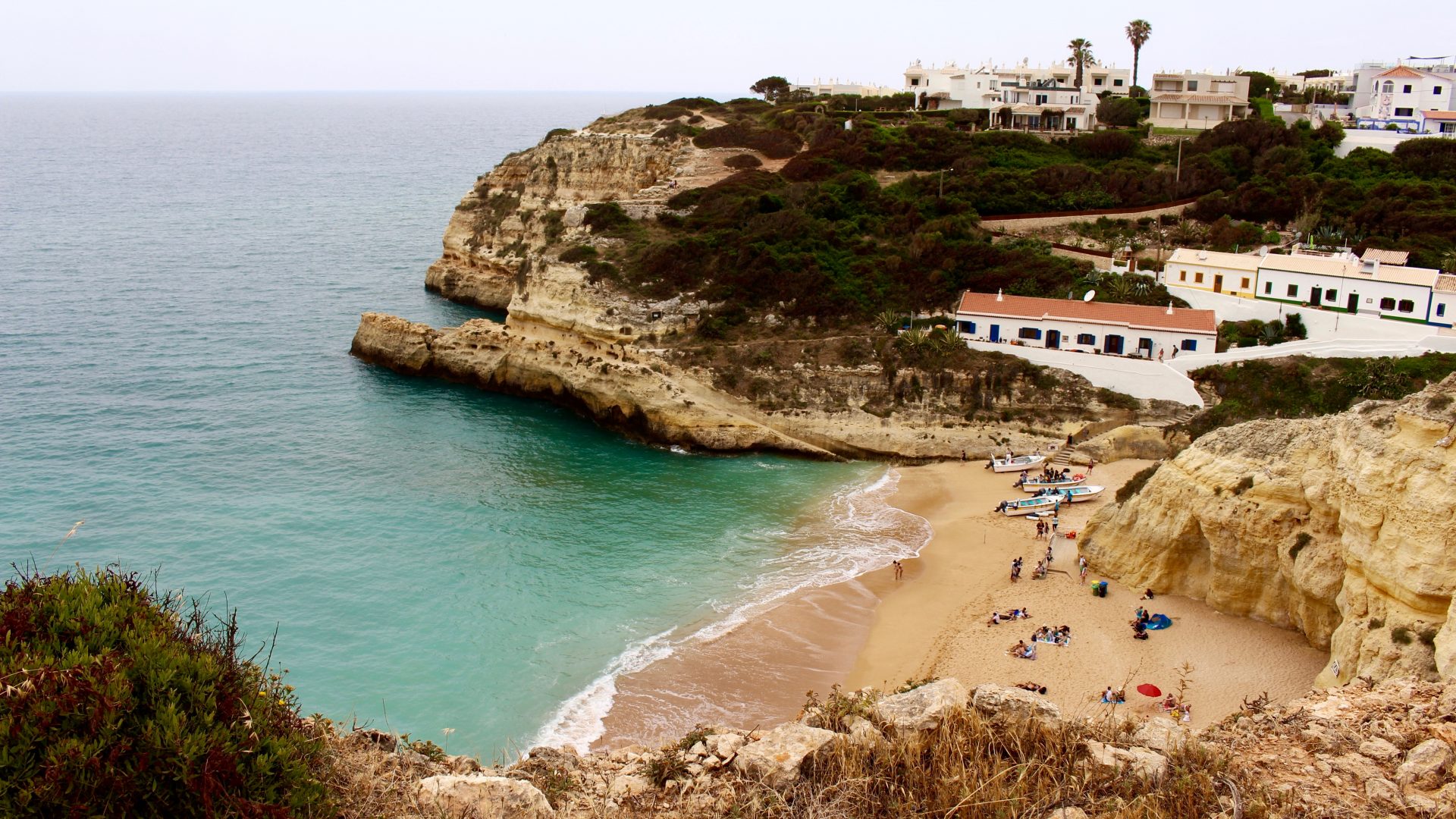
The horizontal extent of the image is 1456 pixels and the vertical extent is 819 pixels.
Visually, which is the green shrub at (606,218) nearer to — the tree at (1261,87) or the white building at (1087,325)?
the white building at (1087,325)

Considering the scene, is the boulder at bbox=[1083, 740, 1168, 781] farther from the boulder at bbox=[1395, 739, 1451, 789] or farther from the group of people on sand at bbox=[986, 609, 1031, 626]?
the group of people on sand at bbox=[986, 609, 1031, 626]

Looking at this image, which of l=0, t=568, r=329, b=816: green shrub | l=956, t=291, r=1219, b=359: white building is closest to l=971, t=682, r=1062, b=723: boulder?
l=0, t=568, r=329, b=816: green shrub

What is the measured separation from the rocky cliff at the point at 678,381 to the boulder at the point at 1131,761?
2750 centimetres

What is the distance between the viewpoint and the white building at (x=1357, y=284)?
125ft

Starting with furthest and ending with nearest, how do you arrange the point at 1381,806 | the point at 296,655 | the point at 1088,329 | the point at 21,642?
the point at 1088,329 < the point at 296,655 < the point at 1381,806 < the point at 21,642

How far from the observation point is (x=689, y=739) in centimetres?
1092

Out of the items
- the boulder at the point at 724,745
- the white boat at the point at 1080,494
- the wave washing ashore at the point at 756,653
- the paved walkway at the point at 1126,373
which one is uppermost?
the boulder at the point at 724,745

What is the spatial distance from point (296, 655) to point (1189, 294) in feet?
119

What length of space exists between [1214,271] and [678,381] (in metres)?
22.8

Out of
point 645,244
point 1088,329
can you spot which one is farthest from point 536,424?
point 1088,329

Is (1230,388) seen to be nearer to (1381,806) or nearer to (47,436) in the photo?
(1381,806)

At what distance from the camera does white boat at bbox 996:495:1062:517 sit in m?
32.1

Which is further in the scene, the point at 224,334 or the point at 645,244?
the point at 224,334

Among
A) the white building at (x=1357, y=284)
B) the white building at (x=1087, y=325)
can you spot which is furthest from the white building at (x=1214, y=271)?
the white building at (x=1087, y=325)
